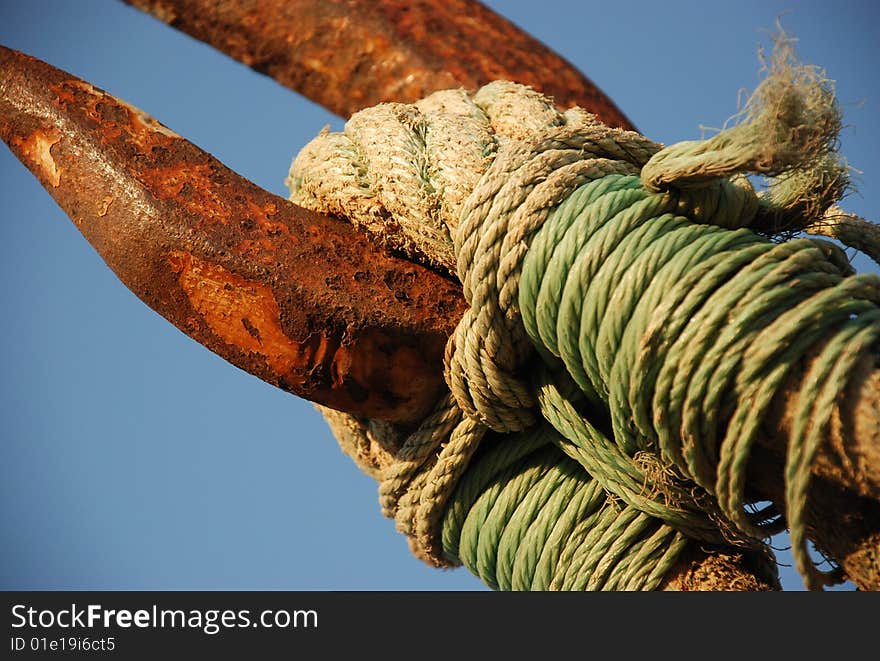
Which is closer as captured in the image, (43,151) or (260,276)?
(260,276)

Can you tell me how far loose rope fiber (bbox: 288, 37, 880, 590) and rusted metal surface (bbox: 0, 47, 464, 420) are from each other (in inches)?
2.4

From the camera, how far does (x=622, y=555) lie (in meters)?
1.54

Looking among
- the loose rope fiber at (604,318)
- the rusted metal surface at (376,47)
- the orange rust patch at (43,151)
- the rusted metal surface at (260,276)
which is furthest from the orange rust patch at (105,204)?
the rusted metal surface at (376,47)

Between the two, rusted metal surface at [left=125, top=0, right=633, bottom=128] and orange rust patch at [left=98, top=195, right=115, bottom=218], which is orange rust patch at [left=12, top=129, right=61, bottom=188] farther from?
rusted metal surface at [left=125, top=0, right=633, bottom=128]

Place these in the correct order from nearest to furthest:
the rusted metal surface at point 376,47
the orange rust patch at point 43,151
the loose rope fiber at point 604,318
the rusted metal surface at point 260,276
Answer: the loose rope fiber at point 604,318 → the rusted metal surface at point 260,276 → the orange rust patch at point 43,151 → the rusted metal surface at point 376,47

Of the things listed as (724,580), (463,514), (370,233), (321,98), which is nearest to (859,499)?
(724,580)

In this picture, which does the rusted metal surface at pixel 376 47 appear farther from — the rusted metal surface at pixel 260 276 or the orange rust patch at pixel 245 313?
the orange rust patch at pixel 245 313

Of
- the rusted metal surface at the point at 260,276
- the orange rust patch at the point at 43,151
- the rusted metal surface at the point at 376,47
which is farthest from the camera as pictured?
the rusted metal surface at the point at 376,47

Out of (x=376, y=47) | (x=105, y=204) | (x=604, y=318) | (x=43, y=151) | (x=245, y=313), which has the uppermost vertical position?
(x=376, y=47)

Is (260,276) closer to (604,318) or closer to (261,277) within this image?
(261,277)

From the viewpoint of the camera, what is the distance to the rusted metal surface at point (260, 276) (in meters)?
1.59

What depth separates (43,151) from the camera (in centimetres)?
174

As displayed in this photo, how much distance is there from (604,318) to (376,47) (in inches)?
60.1

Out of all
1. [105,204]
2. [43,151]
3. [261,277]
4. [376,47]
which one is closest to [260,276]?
[261,277]
